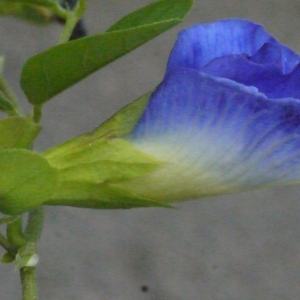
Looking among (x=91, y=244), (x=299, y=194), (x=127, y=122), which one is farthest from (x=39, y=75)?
(x=299, y=194)

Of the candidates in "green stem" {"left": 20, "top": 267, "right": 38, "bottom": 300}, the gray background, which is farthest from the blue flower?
the gray background

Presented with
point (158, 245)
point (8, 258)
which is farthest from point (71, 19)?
point (158, 245)

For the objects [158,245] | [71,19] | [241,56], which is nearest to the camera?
[241,56]

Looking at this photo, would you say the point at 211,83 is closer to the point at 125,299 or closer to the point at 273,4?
the point at 125,299

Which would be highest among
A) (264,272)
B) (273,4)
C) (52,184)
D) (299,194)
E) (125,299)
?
(52,184)

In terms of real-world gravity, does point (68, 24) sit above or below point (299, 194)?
above

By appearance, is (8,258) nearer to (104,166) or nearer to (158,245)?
(104,166)

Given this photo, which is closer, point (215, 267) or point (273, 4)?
point (215, 267)
